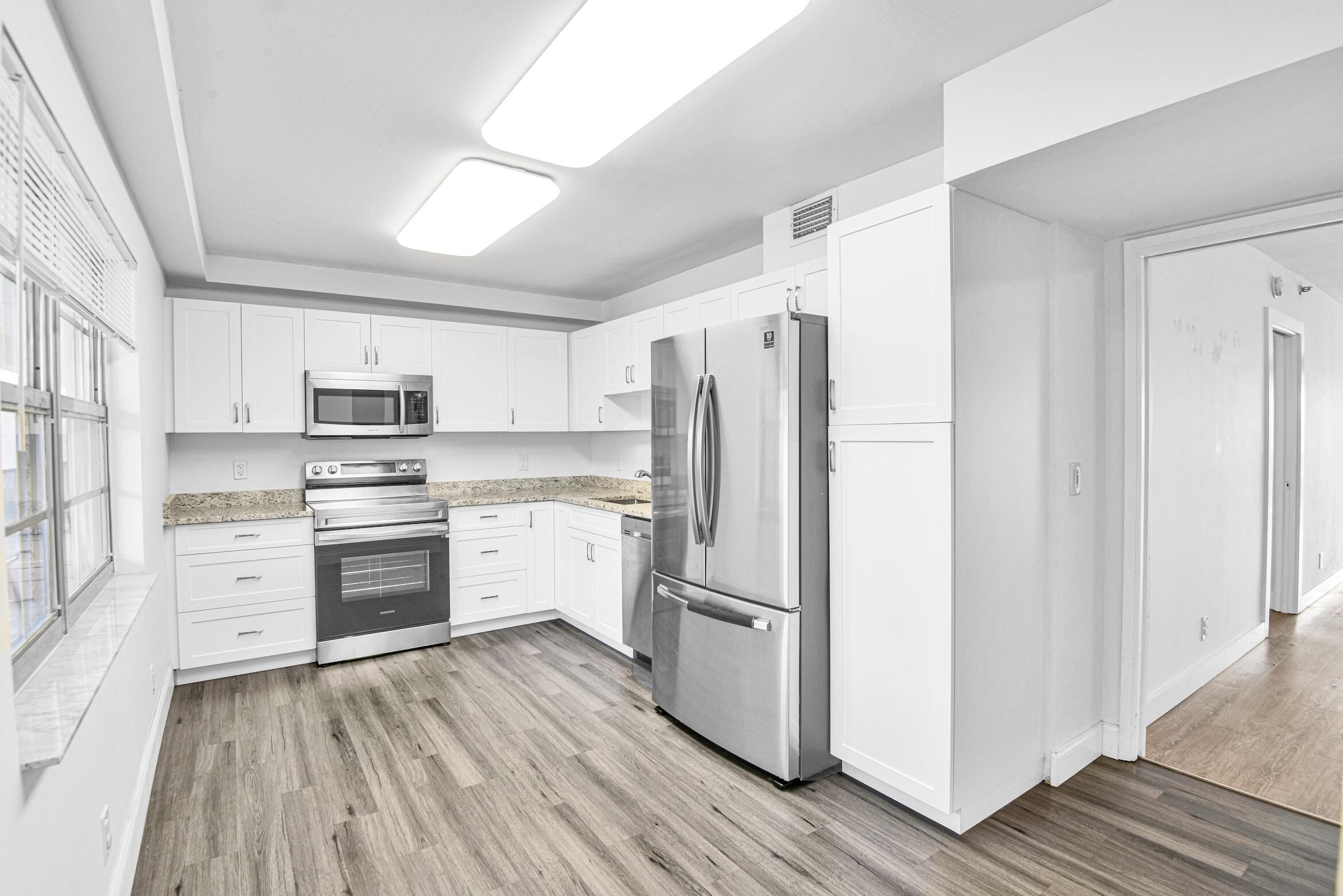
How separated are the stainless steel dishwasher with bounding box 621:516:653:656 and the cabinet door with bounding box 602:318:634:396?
46.7 inches

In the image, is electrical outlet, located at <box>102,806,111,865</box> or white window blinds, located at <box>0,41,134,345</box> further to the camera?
electrical outlet, located at <box>102,806,111,865</box>

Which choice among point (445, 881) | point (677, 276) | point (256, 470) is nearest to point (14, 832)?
point (445, 881)

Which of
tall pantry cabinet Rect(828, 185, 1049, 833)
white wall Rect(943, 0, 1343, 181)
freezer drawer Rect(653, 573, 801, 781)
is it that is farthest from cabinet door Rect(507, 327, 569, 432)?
white wall Rect(943, 0, 1343, 181)

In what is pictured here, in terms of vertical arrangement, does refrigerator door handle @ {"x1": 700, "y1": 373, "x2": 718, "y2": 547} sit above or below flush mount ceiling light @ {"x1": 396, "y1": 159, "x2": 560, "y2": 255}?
below

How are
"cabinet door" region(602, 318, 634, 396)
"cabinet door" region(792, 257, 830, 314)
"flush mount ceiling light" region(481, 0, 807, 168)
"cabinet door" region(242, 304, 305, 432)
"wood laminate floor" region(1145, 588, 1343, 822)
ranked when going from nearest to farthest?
"flush mount ceiling light" region(481, 0, 807, 168), "wood laminate floor" region(1145, 588, 1343, 822), "cabinet door" region(792, 257, 830, 314), "cabinet door" region(242, 304, 305, 432), "cabinet door" region(602, 318, 634, 396)

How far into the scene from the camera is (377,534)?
409 cm

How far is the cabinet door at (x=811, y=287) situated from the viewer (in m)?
2.95

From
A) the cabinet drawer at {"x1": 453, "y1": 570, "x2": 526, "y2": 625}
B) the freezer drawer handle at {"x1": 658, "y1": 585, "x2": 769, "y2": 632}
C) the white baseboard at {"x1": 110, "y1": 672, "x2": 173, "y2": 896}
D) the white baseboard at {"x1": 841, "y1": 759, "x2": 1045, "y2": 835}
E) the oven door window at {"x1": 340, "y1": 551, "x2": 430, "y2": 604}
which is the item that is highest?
the freezer drawer handle at {"x1": 658, "y1": 585, "x2": 769, "y2": 632}

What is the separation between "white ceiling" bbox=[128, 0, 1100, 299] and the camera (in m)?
1.83

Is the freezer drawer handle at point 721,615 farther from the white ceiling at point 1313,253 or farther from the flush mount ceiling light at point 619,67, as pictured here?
the white ceiling at point 1313,253

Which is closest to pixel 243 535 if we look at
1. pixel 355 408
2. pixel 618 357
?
pixel 355 408

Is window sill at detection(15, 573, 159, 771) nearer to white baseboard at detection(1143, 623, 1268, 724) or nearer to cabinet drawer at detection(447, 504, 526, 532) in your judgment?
cabinet drawer at detection(447, 504, 526, 532)

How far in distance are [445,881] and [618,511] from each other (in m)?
2.12

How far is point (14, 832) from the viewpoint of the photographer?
1.09m
